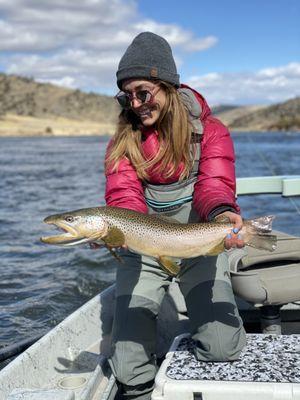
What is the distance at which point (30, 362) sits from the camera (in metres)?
3.74

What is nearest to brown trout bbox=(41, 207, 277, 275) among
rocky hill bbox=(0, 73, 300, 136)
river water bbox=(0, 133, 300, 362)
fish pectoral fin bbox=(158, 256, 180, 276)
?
fish pectoral fin bbox=(158, 256, 180, 276)

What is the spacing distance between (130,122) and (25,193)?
16146 mm

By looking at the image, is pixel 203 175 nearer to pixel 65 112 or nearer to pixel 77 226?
pixel 77 226

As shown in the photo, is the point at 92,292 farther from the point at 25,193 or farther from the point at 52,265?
the point at 25,193

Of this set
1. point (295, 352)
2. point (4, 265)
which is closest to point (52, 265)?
point (4, 265)

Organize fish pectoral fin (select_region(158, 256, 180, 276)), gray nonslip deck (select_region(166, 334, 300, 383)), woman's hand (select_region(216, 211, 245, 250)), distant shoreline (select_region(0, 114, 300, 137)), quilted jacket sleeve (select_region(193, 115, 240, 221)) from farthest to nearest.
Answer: distant shoreline (select_region(0, 114, 300, 137)) → quilted jacket sleeve (select_region(193, 115, 240, 221)) → fish pectoral fin (select_region(158, 256, 180, 276)) → woman's hand (select_region(216, 211, 245, 250)) → gray nonslip deck (select_region(166, 334, 300, 383))

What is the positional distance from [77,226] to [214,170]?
41.9 inches

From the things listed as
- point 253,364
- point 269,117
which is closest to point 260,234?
point 253,364

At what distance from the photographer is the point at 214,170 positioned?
12.3 ft

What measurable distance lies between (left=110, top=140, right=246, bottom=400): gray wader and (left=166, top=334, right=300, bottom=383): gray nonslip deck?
97 millimetres

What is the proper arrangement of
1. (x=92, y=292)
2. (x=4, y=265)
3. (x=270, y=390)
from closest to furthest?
(x=270, y=390) < (x=92, y=292) < (x=4, y=265)

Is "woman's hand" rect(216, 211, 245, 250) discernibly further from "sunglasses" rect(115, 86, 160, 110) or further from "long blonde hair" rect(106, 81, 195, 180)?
"sunglasses" rect(115, 86, 160, 110)

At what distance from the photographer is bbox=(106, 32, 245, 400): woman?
3.63 metres

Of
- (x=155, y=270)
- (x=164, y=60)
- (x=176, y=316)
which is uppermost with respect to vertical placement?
(x=164, y=60)
